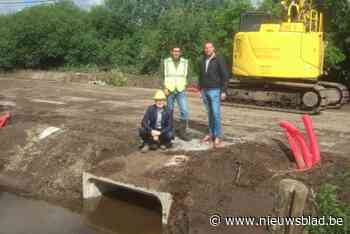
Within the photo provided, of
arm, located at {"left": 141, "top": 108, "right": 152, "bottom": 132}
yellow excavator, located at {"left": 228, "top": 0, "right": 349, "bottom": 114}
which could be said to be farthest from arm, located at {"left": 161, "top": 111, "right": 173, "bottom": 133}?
yellow excavator, located at {"left": 228, "top": 0, "right": 349, "bottom": 114}

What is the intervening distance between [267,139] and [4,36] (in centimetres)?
2635

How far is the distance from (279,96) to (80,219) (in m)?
8.58

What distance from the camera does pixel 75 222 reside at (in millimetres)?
8203

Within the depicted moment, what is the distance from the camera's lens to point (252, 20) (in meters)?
16.2

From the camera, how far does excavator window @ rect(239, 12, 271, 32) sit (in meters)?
16.2

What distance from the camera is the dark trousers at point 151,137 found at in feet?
30.4

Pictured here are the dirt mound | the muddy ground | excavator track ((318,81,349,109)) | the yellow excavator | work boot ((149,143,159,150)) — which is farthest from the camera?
excavator track ((318,81,349,109))

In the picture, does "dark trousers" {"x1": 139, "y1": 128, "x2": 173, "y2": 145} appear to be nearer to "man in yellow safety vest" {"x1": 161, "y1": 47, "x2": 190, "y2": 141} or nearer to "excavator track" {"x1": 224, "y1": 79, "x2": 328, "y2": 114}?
"man in yellow safety vest" {"x1": 161, "y1": 47, "x2": 190, "y2": 141}

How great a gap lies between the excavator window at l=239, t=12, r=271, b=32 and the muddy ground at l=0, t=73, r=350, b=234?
104 inches

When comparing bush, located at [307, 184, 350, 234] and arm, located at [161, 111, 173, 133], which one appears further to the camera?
arm, located at [161, 111, 173, 133]

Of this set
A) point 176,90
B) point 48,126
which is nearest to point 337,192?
point 176,90

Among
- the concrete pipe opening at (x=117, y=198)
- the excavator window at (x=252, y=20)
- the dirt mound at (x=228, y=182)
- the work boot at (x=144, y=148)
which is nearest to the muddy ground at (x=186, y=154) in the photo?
the dirt mound at (x=228, y=182)

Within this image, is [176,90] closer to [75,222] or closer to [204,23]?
[75,222]

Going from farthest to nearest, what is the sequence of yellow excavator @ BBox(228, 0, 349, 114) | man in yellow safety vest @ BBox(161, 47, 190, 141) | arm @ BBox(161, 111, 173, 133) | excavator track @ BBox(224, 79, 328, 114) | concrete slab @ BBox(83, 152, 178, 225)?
1. excavator track @ BBox(224, 79, 328, 114)
2. yellow excavator @ BBox(228, 0, 349, 114)
3. man in yellow safety vest @ BBox(161, 47, 190, 141)
4. arm @ BBox(161, 111, 173, 133)
5. concrete slab @ BBox(83, 152, 178, 225)
